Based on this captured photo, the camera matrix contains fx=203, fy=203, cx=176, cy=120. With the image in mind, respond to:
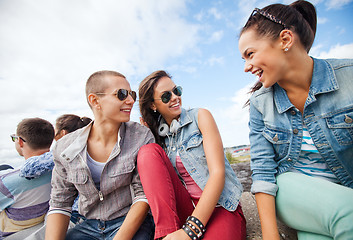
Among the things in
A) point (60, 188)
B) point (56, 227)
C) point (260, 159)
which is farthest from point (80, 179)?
point (260, 159)

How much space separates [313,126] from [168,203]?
53.1 inches

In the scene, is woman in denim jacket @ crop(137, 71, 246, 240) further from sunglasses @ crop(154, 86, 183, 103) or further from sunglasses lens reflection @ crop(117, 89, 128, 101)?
sunglasses lens reflection @ crop(117, 89, 128, 101)

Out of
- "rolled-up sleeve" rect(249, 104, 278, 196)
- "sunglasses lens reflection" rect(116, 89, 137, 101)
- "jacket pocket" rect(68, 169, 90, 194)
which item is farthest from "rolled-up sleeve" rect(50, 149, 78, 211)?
"rolled-up sleeve" rect(249, 104, 278, 196)

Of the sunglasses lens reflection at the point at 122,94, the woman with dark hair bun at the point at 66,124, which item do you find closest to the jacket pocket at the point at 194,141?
the sunglasses lens reflection at the point at 122,94

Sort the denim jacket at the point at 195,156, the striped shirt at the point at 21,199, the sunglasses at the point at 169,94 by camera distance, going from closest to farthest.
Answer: the denim jacket at the point at 195,156, the striped shirt at the point at 21,199, the sunglasses at the point at 169,94

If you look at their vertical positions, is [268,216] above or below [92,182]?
below

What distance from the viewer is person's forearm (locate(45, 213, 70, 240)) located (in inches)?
79.0

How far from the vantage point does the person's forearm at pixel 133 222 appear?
1.83m

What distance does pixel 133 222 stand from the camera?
190cm

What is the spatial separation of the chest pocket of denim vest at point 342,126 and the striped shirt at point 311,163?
0.18 m

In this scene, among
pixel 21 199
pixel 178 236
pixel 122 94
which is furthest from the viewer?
pixel 21 199

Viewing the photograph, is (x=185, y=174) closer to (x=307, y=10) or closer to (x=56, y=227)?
(x=56, y=227)

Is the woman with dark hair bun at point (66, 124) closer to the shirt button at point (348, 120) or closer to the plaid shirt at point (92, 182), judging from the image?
the plaid shirt at point (92, 182)

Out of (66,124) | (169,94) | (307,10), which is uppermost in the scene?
(307,10)
